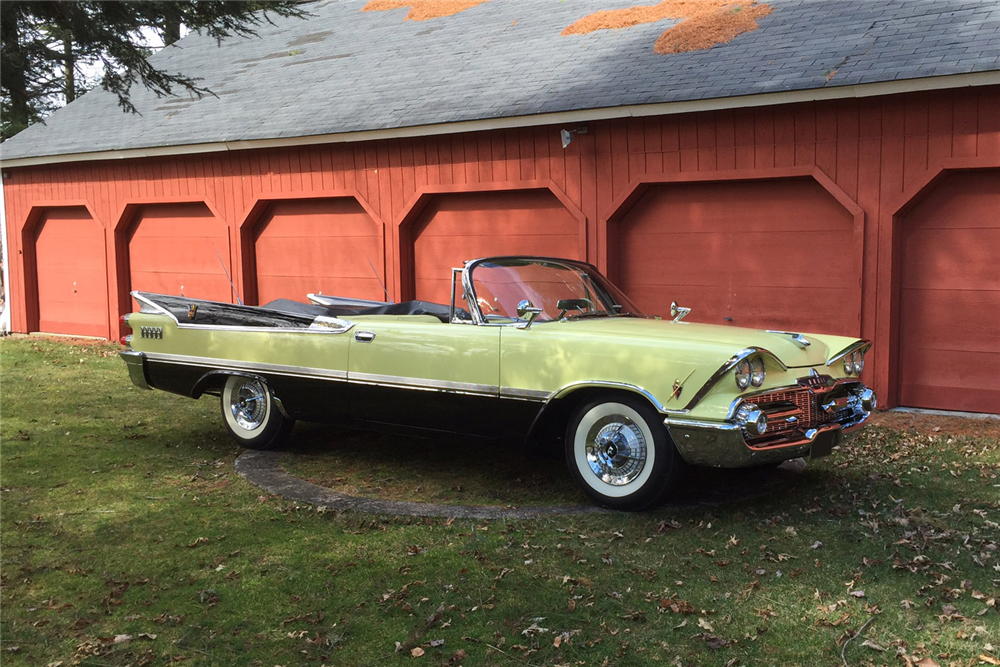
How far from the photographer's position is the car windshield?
601 centimetres

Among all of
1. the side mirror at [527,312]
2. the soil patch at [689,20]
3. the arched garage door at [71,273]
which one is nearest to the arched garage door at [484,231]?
the soil patch at [689,20]

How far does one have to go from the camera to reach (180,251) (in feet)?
48.4

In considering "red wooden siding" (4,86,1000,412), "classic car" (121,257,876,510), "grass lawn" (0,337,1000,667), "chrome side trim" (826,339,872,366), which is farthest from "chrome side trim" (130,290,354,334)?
"red wooden siding" (4,86,1000,412)

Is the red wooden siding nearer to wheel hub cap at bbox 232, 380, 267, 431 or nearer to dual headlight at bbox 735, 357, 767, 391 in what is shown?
dual headlight at bbox 735, 357, 767, 391

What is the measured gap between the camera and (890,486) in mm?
6031

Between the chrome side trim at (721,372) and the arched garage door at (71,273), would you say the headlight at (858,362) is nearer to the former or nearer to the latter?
the chrome side trim at (721,372)

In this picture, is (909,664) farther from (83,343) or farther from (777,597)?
(83,343)

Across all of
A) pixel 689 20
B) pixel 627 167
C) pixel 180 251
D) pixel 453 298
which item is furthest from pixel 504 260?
pixel 180 251

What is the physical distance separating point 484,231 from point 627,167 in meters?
2.17

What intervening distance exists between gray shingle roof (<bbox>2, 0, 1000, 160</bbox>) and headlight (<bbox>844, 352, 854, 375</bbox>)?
373 cm

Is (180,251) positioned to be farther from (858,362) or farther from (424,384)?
(858,362)

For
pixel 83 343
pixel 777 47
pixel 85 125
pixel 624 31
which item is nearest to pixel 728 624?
pixel 777 47

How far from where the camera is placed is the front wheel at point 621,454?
5258mm

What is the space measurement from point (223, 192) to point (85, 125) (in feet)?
13.2
